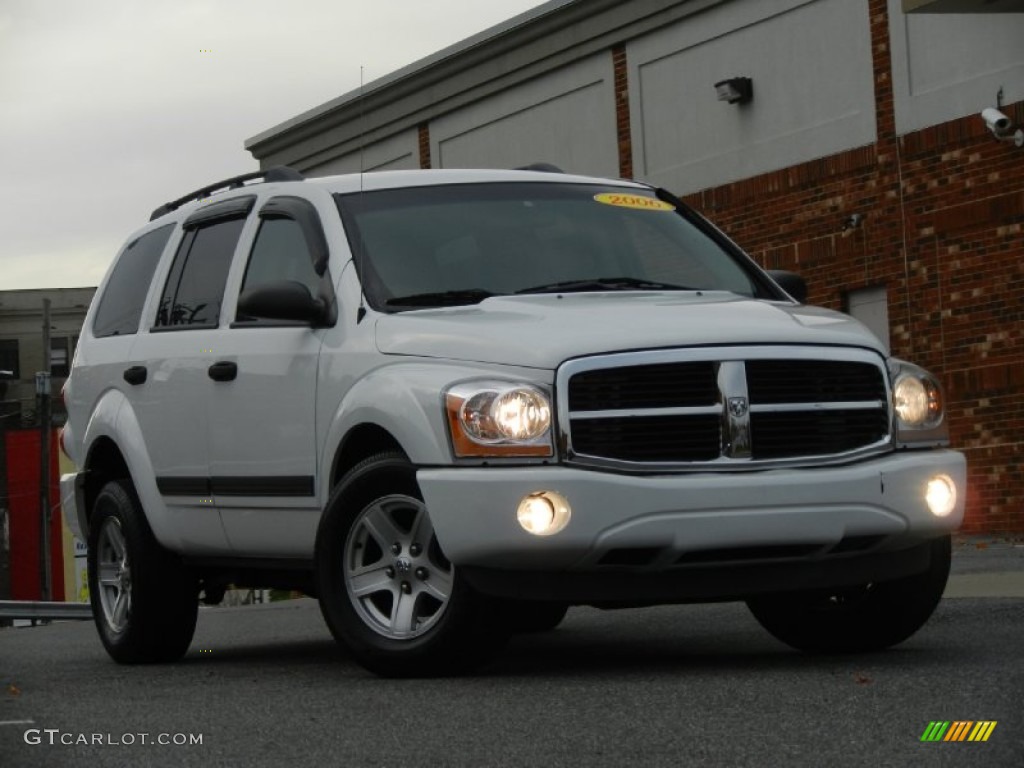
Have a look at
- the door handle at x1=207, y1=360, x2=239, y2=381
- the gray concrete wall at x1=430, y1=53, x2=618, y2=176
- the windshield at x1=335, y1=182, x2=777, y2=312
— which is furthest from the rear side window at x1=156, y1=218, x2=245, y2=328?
the gray concrete wall at x1=430, y1=53, x2=618, y2=176

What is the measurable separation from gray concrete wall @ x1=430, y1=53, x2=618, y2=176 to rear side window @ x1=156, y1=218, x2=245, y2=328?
16.8m

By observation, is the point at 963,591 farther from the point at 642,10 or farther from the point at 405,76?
the point at 405,76

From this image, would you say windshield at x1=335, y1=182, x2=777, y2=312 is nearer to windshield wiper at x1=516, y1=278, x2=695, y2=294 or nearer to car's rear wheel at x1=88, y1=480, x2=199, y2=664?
windshield wiper at x1=516, y1=278, x2=695, y2=294

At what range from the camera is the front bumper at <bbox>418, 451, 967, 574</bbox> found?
677 cm

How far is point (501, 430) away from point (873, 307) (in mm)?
15246

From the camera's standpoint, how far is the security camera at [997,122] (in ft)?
62.2

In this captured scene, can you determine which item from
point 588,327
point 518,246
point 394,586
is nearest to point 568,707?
point 394,586

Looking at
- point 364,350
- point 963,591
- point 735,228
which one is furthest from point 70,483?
point 735,228

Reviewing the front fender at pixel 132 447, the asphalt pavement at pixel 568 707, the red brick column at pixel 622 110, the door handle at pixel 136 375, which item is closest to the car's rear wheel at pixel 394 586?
the asphalt pavement at pixel 568 707

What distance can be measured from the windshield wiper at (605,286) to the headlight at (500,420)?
39.3 inches

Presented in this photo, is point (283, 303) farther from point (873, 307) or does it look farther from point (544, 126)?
point (544, 126)

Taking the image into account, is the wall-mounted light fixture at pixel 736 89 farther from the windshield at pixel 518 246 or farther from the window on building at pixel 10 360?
the window on building at pixel 10 360

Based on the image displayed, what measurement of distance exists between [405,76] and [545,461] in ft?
74.8

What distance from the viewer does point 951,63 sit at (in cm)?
2009
